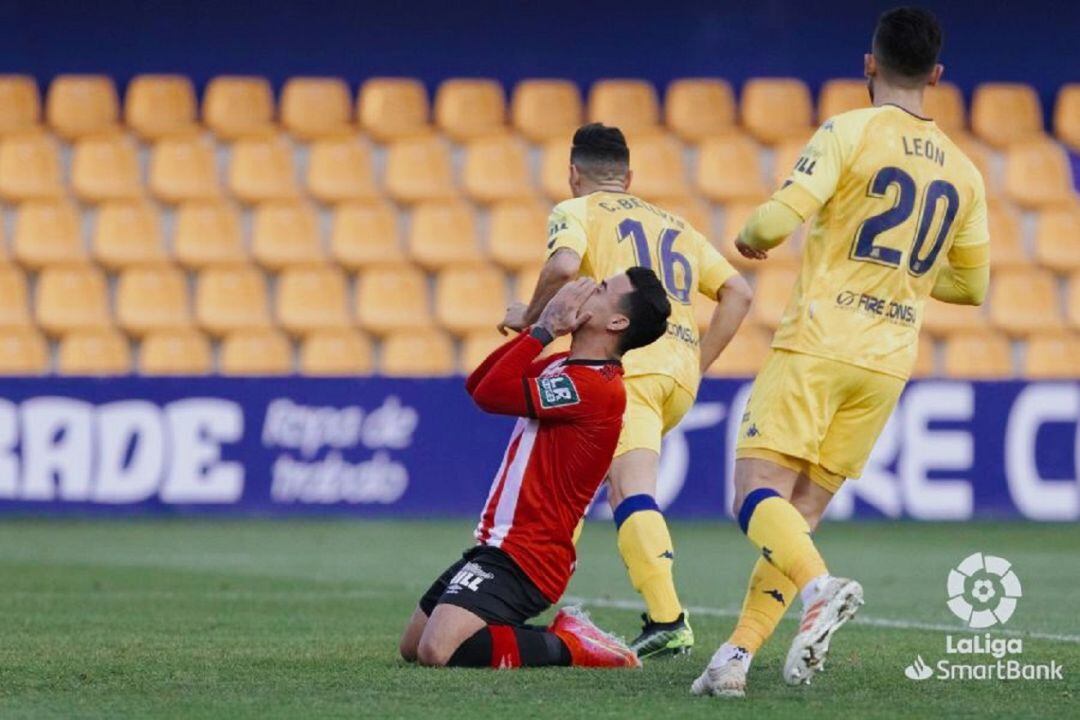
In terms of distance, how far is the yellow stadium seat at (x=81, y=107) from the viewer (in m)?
16.2

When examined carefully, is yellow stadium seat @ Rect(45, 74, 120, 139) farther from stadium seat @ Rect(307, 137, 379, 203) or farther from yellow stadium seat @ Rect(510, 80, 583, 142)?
yellow stadium seat @ Rect(510, 80, 583, 142)

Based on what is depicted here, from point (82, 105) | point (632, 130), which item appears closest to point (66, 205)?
point (82, 105)

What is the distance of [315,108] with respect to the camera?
54.0ft

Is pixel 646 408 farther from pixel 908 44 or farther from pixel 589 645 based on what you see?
pixel 908 44

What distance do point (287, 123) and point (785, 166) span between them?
4.08 m

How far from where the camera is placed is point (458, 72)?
17312 millimetres

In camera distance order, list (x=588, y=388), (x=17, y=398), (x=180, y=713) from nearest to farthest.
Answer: (x=180, y=713) → (x=588, y=388) → (x=17, y=398)

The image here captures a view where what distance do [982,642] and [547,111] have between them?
32.7 ft

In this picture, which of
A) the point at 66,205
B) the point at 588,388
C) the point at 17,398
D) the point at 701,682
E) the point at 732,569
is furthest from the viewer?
the point at 66,205

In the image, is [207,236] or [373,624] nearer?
[373,624]

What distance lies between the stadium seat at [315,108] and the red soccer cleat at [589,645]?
10.3 m

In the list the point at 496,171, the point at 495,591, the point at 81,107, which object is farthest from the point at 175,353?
the point at 495,591

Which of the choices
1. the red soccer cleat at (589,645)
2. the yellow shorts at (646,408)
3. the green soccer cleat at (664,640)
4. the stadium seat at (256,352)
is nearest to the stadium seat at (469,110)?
the stadium seat at (256,352)

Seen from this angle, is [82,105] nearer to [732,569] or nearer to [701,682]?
[732,569]
